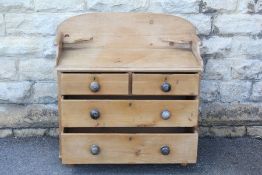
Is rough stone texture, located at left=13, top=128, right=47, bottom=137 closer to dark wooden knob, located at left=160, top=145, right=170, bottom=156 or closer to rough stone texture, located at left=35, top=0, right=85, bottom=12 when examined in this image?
rough stone texture, located at left=35, top=0, right=85, bottom=12

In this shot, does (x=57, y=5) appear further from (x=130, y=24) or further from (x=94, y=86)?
(x=94, y=86)

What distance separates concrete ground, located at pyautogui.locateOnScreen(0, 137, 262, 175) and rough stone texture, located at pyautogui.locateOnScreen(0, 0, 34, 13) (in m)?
0.93

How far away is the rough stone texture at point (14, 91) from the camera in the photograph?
3086mm

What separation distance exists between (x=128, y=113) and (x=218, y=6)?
3.35 ft

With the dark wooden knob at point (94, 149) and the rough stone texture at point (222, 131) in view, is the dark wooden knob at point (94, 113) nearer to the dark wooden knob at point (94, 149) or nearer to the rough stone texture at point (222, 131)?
the dark wooden knob at point (94, 149)

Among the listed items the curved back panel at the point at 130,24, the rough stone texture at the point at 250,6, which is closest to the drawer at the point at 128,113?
the curved back panel at the point at 130,24

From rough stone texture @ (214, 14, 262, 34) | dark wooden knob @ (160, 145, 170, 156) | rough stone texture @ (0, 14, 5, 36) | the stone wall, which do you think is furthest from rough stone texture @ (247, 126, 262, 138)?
rough stone texture @ (0, 14, 5, 36)

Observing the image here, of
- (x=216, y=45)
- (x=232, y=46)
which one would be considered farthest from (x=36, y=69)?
(x=232, y=46)

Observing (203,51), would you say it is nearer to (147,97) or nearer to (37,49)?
(147,97)

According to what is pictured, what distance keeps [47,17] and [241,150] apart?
1.63 meters

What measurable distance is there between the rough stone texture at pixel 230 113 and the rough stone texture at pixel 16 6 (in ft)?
4.61

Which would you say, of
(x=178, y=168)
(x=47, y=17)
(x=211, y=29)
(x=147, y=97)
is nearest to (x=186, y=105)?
(x=147, y=97)

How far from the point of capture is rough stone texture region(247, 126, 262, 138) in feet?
10.8

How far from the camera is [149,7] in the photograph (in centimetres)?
296
